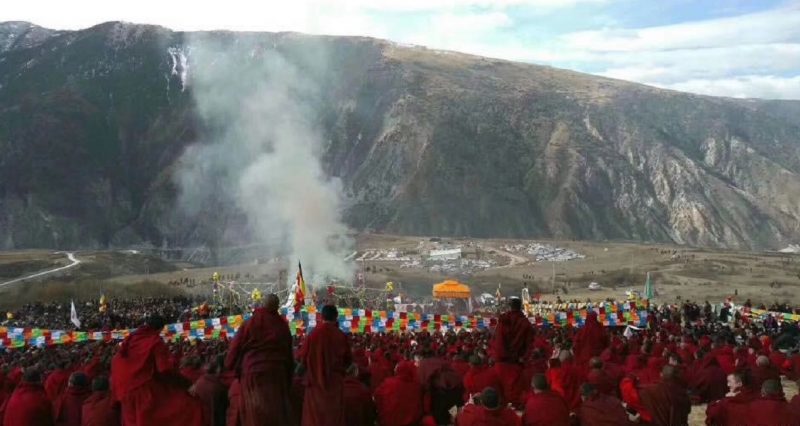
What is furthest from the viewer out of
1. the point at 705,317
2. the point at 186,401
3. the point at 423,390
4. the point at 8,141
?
the point at 8,141

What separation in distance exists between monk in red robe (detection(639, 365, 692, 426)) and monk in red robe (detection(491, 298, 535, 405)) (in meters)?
2.81

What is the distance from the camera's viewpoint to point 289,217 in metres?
80.0

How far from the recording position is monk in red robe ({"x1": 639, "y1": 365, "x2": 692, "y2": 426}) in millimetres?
10352

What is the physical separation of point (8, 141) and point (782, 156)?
123 meters

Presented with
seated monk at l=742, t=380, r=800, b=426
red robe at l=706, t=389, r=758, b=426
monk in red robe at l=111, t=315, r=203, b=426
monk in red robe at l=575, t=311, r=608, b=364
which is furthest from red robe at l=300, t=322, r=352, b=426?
monk in red robe at l=575, t=311, r=608, b=364

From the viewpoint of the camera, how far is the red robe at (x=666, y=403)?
10.3 meters

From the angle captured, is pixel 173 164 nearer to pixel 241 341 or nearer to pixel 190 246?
pixel 190 246

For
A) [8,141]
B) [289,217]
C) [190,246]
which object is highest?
[8,141]

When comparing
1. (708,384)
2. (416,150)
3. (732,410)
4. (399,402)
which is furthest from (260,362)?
(416,150)

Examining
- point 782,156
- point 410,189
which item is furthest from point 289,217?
point 782,156

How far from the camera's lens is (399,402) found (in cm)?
1101

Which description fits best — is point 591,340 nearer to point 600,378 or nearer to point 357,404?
point 600,378

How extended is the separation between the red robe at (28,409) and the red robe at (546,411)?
18.7 feet

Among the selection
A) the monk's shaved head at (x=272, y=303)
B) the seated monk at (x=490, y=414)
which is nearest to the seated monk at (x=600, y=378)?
the seated monk at (x=490, y=414)
